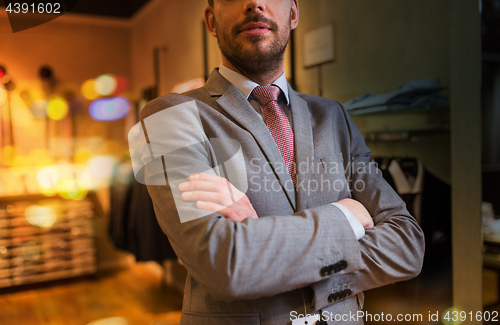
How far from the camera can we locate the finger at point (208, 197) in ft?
2.45

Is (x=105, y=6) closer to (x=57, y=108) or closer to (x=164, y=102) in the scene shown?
(x=164, y=102)

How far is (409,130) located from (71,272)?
12.1ft

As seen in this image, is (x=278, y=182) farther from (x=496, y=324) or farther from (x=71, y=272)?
(x=71, y=272)

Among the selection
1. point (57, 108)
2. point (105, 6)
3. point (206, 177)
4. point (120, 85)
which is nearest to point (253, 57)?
point (206, 177)

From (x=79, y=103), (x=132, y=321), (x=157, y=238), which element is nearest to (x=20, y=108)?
(x=79, y=103)

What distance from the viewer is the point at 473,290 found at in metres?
1.34

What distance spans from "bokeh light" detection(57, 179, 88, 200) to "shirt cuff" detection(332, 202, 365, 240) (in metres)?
3.73

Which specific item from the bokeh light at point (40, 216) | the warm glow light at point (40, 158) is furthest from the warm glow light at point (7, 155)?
the bokeh light at point (40, 216)

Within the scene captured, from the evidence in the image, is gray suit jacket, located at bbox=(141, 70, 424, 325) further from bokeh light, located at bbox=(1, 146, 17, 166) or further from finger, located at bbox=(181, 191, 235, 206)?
bokeh light, located at bbox=(1, 146, 17, 166)

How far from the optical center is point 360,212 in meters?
0.88

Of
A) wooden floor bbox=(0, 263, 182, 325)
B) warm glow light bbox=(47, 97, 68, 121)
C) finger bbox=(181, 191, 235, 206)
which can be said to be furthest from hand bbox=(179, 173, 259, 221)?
warm glow light bbox=(47, 97, 68, 121)

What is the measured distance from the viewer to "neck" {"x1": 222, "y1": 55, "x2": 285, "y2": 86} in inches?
39.1

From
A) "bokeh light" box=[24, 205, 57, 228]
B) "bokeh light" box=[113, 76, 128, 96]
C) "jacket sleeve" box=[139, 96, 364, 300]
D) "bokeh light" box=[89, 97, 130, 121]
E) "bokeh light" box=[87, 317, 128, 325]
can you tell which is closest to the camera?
"jacket sleeve" box=[139, 96, 364, 300]

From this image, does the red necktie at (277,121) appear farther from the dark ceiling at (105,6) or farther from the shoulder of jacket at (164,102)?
the dark ceiling at (105,6)
